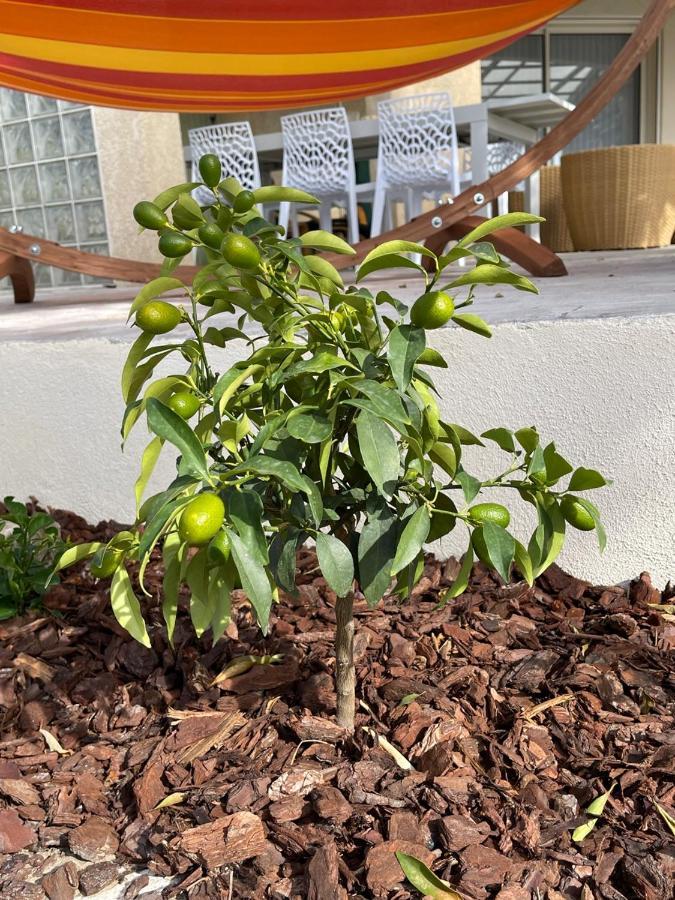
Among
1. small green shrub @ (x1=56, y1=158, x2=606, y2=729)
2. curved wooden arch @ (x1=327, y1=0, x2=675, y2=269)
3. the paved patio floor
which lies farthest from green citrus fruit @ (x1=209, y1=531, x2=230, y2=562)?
curved wooden arch @ (x1=327, y1=0, x2=675, y2=269)

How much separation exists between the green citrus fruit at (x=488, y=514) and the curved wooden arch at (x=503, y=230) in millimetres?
1553

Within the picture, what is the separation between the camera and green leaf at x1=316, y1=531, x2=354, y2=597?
0.86m

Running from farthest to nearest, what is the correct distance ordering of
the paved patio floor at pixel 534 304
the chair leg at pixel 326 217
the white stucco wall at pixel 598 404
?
the chair leg at pixel 326 217
the paved patio floor at pixel 534 304
the white stucco wall at pixel 598 404

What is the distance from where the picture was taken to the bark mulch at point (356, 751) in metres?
0.99

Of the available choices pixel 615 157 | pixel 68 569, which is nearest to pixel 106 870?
pixel 68 569

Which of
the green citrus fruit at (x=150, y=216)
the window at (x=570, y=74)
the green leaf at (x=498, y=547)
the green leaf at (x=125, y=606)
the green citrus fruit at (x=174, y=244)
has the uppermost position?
the window at (x=570, y=74)

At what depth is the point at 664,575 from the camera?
5.33ft

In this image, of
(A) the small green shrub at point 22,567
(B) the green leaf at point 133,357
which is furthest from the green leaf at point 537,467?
(A) the small green shrub at point 22,567

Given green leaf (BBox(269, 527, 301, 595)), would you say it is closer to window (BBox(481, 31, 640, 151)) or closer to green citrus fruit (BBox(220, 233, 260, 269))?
green citrus fruit (BBox(220, 233, 260, 269))

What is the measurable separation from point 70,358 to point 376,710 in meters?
1.09

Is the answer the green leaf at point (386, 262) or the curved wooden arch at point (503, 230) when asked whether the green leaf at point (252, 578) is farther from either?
the curved wooden arch at point (503, 230)

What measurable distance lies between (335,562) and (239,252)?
321 millimetres

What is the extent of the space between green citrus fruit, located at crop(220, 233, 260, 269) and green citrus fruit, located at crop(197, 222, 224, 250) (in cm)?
8

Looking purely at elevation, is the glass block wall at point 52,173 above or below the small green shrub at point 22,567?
above
